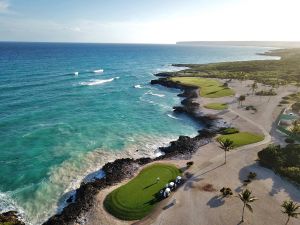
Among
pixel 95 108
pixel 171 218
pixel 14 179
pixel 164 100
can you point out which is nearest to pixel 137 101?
pixel 164 100

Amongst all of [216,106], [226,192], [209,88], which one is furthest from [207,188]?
[209,88]

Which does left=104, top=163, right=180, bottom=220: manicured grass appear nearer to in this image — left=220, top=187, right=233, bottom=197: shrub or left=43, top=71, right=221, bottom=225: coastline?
left=43, top=71, right=221, bottom=225: coastline

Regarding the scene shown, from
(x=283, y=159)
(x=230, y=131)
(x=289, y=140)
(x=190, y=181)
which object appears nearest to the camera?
(x=190, y=181)

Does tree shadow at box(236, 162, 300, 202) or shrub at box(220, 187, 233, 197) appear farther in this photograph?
tree shadow at box(236, 162, 300, 202)

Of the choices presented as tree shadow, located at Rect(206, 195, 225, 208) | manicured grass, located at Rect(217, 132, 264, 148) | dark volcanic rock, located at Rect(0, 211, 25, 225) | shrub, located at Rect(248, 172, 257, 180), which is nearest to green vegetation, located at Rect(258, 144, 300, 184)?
shrub, located at Rect(248, 172, 257, 180)

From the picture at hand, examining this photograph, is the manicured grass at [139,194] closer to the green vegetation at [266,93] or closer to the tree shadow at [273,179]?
the tree shadow at [273,179]

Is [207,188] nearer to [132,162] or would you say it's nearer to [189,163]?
[189,163]

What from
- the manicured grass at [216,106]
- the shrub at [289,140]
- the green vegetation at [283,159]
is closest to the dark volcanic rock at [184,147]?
the green vegetation at [283,159]
